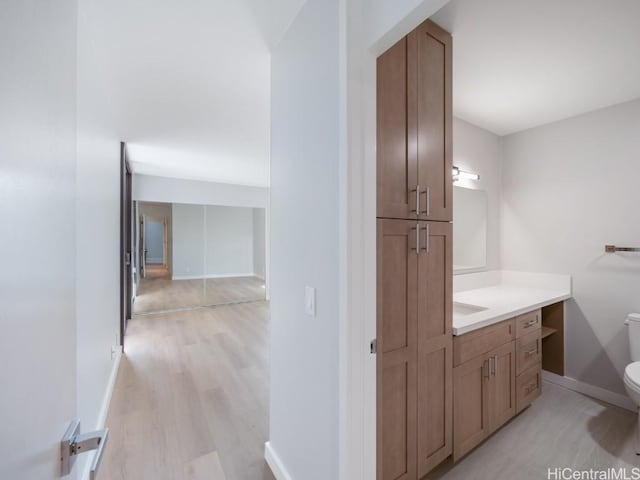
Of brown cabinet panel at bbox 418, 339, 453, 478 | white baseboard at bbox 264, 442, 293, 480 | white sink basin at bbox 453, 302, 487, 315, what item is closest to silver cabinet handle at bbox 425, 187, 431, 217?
brown cabinet panel at bbox 418, 339, 453, 478

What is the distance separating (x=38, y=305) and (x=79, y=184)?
1289 mm

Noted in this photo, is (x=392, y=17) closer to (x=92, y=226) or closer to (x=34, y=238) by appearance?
(x=34, y=238)

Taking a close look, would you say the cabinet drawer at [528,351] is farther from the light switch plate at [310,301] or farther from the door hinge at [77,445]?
the door hinge at [77,445]

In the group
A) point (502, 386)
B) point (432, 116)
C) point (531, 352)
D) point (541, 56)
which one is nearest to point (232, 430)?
point (502, 386)

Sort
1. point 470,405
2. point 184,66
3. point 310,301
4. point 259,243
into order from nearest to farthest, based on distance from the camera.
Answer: point 310,301
point 470,405
point 184,66
point 259,243

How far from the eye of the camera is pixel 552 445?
185 centimetres

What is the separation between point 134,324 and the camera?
445 cm

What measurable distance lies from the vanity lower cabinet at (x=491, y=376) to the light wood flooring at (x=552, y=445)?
100mm

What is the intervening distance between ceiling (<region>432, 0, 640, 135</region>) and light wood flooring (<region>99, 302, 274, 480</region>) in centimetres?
280

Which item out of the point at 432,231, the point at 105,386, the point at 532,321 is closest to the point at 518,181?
the point at 532,321

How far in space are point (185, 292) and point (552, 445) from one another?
5.71 meters

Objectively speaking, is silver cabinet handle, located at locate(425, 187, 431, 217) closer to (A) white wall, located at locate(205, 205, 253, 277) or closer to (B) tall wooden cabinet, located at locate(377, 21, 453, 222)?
(B) tall wooden cabinet, located at locate(377, 21, 453, 222)

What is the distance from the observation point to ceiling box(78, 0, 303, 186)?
1.45m

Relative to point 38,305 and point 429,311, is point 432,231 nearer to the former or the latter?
point 429,311
